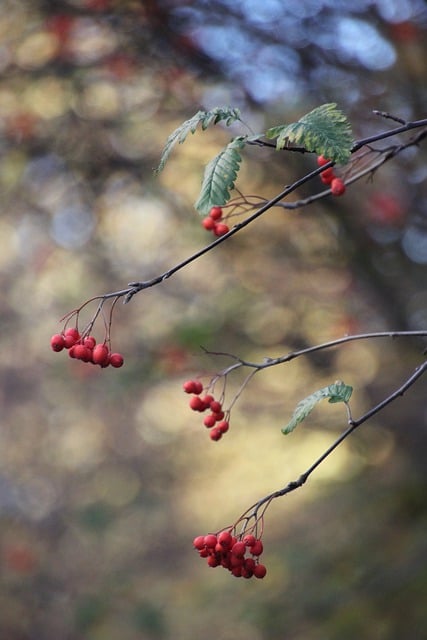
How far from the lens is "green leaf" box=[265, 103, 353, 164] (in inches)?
52.6

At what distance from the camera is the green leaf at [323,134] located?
1.34m

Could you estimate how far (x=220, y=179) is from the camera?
1.45 m

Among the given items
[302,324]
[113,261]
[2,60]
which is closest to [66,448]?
[113,261]

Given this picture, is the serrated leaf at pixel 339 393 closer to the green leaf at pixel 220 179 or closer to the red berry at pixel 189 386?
the green leaf at pixel 220 179

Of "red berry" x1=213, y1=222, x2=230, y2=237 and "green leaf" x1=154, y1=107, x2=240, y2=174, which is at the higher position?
"red berry" x1=213, y1=222, x2=230, y2=237

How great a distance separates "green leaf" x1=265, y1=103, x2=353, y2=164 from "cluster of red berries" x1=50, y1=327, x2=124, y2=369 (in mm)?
566

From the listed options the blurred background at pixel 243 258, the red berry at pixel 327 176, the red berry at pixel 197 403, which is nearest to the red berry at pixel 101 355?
the red berry at pixel 197 403

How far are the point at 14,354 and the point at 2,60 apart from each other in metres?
5.87

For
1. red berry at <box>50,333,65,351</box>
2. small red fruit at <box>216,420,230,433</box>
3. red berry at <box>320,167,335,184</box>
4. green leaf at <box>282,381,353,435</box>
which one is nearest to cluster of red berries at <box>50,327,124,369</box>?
red berry at <box>50,333,65,351</box>

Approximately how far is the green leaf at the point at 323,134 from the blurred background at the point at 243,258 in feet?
9.39

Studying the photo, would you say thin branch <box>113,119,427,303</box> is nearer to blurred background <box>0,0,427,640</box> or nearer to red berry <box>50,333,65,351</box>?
red berry <box>50,333,65,351</box>

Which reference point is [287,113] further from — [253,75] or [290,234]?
[290,234]

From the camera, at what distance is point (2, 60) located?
15.4 feet

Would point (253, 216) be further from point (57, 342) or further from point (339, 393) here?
point (57, 342)
